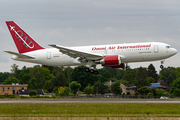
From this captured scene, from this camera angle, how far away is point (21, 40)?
55125 millimetres

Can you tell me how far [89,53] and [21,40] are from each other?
51.2ft

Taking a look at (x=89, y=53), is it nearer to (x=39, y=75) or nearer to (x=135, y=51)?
(x=135, y=51)

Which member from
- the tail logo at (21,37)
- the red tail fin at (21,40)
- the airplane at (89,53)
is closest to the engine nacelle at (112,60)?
the airplane at (89,53)

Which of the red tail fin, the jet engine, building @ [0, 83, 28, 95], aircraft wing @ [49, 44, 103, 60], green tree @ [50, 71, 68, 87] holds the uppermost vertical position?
the red tail fin

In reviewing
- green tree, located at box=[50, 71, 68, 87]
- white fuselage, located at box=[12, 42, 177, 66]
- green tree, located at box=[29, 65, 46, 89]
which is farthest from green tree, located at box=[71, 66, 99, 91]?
white fuselage, located at box=[12, 42, 177, 66]

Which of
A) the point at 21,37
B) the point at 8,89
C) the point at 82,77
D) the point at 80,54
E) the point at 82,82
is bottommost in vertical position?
the point at 8,89

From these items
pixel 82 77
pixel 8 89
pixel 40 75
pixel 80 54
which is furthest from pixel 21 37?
pixel 40 75

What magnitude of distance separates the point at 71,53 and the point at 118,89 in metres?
57.2

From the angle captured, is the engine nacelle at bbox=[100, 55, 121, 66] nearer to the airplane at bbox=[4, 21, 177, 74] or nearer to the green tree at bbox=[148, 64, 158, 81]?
the airplane at bbox=[4, 21, 177, 74]

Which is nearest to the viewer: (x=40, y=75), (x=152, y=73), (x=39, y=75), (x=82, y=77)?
(x=82, y=77)

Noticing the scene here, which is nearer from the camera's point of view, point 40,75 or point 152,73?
point 40,75

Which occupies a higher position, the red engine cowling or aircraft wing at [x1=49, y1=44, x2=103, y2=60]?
aircraft wing at [x1=49, y1=44, x2=103, y2=60]

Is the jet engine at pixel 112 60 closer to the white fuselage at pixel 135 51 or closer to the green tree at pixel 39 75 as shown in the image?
the white fuselage at pixel 135 51

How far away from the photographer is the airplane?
47156 mm
